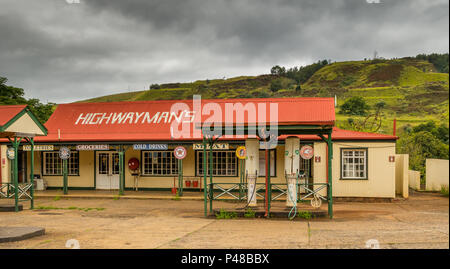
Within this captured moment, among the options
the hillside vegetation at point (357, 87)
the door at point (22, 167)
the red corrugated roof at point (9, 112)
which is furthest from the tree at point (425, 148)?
the hillside vegetation at point (357, 87)

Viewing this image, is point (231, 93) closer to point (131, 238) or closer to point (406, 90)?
point (406, 90)

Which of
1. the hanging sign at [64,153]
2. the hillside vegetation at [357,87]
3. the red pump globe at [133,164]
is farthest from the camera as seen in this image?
the hillside vegetation at [357,87]

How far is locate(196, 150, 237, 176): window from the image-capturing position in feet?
64.9

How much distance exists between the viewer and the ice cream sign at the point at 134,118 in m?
20.8

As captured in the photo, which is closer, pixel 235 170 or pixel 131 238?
pixel 131 238

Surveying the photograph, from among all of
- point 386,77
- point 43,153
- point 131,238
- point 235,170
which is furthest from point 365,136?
point 386,77

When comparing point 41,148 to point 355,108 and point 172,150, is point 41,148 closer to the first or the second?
point 172,150

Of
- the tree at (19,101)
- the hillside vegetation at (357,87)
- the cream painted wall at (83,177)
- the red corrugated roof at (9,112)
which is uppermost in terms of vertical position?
the hillside vegetation at (357,87)

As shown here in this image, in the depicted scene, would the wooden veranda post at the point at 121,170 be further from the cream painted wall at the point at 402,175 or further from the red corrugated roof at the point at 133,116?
the cream painted wall at the point at 402,175

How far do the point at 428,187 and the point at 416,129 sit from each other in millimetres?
27060

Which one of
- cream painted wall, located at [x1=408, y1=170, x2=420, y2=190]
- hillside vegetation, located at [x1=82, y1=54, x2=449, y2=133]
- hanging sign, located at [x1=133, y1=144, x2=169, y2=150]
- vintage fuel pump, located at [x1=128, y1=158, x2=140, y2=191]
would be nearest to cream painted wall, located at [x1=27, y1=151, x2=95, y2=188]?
vintage fuel pump, located at [x1=128, y1=158, x2=140, y2=191]

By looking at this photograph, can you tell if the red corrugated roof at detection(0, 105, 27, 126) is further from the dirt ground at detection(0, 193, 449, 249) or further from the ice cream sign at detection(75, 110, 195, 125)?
the ice cream sign at detection(75, 110, 195, 125)

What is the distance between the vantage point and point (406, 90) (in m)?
80.1

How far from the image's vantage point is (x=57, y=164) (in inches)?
838
